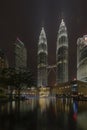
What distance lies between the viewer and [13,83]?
378 ft

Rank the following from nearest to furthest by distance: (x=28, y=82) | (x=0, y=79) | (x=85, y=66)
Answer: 1. (x=0, y=79)
2. (x=28, y=82)
3. (x=85, y=66)

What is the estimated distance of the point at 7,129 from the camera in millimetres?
17078

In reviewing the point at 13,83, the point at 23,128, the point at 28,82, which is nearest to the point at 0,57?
the point at 28,82

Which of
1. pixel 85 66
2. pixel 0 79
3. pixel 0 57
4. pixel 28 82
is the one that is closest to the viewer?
pixel 0 79

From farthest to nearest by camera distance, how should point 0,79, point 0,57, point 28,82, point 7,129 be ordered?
point 0,57, point 28,82, point 0,79, point 7,129

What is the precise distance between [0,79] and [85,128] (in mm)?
91787

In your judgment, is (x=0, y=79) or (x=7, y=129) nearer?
(x=7, y=129)

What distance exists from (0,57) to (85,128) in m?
148

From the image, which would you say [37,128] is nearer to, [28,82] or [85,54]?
[28,82]

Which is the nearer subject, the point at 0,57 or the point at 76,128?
the point at 76,128

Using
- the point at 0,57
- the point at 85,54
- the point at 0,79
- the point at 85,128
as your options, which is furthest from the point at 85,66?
the point at 85,128

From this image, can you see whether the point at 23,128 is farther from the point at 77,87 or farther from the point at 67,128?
the point at 77,87

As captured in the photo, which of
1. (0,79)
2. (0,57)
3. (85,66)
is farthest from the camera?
(85,66)

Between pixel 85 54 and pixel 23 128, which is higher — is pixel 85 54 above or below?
above
